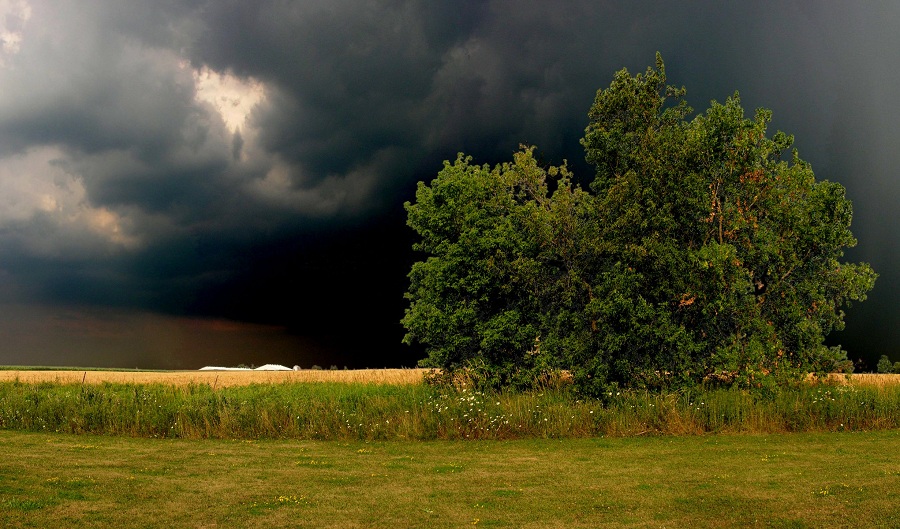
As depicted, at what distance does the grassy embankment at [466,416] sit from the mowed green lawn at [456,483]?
6.20 feet

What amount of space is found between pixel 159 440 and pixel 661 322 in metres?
24.6

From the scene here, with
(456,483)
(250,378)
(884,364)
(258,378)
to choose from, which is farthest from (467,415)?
(884,364)

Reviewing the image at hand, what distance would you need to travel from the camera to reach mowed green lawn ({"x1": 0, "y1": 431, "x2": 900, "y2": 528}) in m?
14.6

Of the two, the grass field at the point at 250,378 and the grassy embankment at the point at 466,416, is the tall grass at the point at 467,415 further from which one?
the grass field at the point at 250,378

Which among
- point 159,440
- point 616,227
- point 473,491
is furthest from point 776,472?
point 159,440

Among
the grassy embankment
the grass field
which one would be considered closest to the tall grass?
the grassy embankment

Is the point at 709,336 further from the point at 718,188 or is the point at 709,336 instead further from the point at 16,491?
the point at 16,491

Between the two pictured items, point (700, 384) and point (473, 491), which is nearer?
point (473, 491)

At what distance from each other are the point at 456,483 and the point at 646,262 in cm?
1943

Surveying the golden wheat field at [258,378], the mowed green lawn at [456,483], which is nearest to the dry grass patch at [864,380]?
the mowed green lawn at [456,483]

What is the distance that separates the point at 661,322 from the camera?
33438 millimetres

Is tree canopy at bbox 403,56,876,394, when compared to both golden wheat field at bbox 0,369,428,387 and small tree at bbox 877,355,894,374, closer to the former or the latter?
golden wheat field at bbox 0,369,428,387

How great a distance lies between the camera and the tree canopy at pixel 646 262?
111 ft

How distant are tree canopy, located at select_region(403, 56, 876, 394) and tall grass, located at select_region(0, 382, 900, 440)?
199 centimetres
